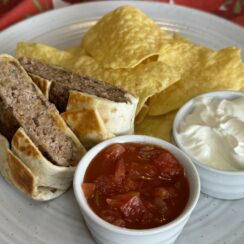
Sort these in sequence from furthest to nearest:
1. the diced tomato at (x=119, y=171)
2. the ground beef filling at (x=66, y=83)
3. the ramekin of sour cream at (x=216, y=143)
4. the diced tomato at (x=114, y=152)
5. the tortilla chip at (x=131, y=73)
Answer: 1. the tortilla chip at (x=131, y=73)
2. the ground beef filling at (x=66, y=83)
3. the ramekin of sour cream at (x=216, y=143)
4. the diced tomato at (x=114, y=152)
5. the diced tomato at (x=119, y=171)

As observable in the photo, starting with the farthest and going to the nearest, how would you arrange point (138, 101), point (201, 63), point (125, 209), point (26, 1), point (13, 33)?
point (26, 1) → point (13, 33) → point (201, 63) → point (138, 101) → point (125, 209)

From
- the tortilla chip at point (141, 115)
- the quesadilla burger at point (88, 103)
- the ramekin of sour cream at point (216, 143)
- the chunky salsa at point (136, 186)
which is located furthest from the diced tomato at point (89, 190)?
the tortilla chip at point (141, 115)

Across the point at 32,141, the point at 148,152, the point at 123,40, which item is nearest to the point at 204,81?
the point at 123,40

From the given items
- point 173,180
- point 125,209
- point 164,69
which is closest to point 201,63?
point 164,69

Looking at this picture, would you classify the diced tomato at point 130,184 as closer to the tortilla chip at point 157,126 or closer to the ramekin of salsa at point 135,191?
the ramekin of salsa at point 135,191

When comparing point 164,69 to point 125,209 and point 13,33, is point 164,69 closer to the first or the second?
point 125,209

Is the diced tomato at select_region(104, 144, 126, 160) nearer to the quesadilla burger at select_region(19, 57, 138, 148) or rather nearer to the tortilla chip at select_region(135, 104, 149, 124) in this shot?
the quesadilla burger at select_region(19, 57, 138, 148)

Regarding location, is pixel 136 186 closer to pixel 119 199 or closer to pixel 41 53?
pixel 119 199
